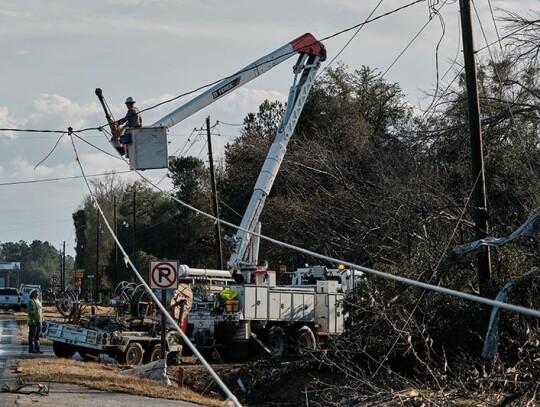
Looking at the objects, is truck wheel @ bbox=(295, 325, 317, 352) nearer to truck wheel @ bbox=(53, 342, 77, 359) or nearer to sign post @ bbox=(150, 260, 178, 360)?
truck wheel @ bbox=(53, 342, 77, 359)

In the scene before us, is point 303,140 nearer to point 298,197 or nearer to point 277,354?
point 298,197

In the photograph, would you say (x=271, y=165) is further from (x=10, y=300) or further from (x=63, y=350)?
(x=10, y=300)

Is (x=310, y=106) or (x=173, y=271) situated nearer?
(x=173, y=271)

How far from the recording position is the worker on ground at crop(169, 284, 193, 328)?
23141mm

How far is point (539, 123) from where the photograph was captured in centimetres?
1905

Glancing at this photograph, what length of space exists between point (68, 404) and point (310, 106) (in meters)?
35.7

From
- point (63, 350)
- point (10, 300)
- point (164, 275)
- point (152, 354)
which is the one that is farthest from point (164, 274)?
point (10, 300)

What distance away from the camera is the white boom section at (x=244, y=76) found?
2050cm

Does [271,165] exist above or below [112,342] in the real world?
above

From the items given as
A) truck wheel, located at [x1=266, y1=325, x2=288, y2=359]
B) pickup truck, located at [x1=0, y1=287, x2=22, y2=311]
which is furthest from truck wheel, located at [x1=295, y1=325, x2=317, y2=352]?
pickup truck, located at [x1=0, y1=287, x2=22, y2=311]

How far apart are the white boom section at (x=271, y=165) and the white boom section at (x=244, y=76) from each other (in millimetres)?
394

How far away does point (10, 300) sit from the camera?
60906mm

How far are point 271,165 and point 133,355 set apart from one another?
5575 mm

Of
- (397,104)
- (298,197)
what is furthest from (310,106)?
(298,197)
